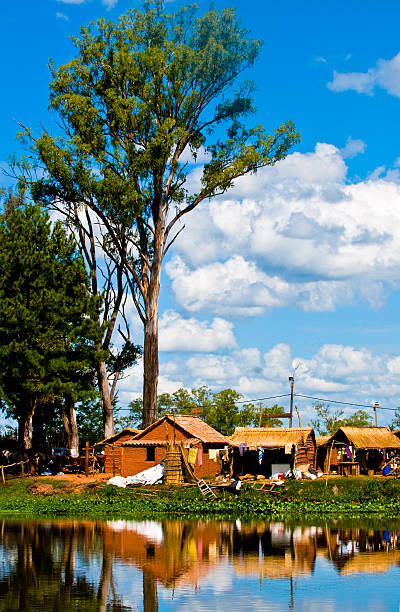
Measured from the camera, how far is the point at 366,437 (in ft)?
177

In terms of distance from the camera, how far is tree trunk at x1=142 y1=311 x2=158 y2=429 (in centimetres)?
5006

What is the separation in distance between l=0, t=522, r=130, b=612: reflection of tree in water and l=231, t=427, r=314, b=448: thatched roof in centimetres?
2265

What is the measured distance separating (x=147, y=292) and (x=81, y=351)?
6019 millimetres

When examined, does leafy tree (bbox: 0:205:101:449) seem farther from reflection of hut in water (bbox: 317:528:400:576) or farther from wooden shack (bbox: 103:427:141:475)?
reflection of hut in water (bbox: 317:528:400:576)

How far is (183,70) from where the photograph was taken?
165 ft

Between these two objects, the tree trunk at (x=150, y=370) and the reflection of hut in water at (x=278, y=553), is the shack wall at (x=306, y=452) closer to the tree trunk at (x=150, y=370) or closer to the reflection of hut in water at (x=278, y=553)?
the tree trunk at (x=150, y=370)

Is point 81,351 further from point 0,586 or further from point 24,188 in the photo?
point 0,586

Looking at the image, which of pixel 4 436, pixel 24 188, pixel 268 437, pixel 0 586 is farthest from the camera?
pixel 4 436

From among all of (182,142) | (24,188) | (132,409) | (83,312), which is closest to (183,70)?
(182,142)

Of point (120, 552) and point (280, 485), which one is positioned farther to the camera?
point (280, 485)

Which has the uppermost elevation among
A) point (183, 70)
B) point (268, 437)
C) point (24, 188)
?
point (183, 70)

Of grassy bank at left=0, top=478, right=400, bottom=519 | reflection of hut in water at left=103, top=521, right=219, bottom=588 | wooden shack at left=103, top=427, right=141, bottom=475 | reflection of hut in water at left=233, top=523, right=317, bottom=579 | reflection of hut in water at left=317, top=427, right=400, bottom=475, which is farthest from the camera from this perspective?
reflection of hut in water at left=317, top=427, right=400, bottom=475

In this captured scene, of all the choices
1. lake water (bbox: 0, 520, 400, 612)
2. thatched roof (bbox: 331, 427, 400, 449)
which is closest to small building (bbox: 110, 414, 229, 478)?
thatched roof (bbox: 331, 427, 400, 449)

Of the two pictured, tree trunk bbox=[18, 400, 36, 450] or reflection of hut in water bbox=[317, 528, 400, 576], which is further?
tree trunk bbox=[18, 400, 36, 450]
